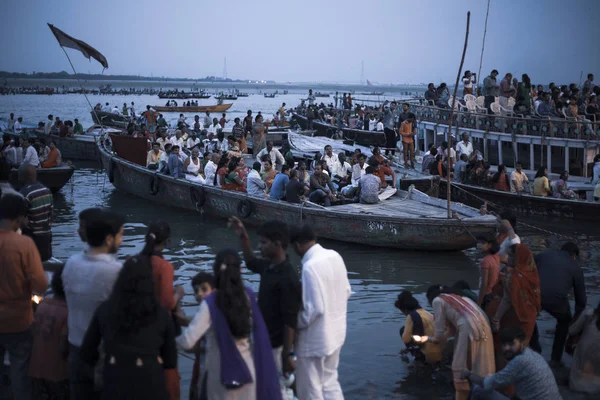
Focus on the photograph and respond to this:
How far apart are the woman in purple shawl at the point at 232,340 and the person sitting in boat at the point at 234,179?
37.5 ft

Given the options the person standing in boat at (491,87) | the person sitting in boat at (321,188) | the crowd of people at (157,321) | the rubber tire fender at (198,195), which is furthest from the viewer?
the person standing in boat at (491,87)

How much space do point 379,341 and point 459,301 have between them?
8.33 feet

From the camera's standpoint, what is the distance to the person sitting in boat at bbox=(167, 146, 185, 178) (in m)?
17.6

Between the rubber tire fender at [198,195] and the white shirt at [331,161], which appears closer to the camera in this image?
the rubber tire fender at [198,195]

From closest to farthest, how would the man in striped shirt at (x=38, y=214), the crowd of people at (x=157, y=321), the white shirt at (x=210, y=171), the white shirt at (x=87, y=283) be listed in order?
the crowd of people at (x=157, y=321) < the white shirt at (x=87, y=283) < the man in striped shirt at (x=38, y=214) < the white shirt at (x=210, y=171)

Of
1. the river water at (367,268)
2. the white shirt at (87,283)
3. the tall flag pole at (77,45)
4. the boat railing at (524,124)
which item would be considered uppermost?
the tall flag pole at (77,45)

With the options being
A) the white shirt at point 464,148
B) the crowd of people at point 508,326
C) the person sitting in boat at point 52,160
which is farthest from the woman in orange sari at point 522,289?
the person sitting in boat at point 52,160

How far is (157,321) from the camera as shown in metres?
4.16

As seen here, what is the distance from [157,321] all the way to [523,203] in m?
14.6

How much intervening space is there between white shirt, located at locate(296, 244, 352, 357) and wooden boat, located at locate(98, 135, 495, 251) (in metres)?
7.56

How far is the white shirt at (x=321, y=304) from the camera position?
15.9ft

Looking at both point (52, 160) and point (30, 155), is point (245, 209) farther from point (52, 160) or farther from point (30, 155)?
point (52, 160)

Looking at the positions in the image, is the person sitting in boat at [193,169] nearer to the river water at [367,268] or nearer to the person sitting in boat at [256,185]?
the river water at [367,268]

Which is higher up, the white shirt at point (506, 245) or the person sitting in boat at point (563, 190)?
the white shirt at point (506, 245)
